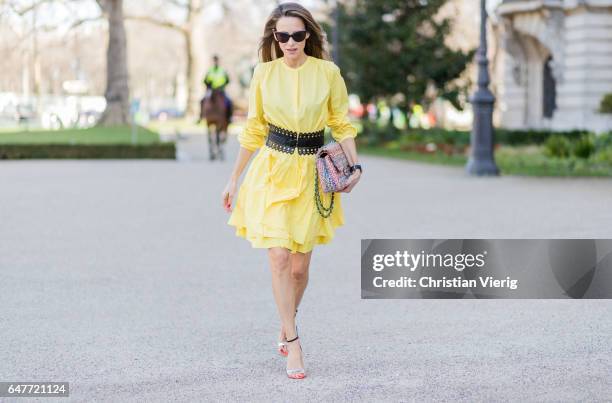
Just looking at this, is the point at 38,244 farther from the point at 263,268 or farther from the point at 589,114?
the point at 589,114

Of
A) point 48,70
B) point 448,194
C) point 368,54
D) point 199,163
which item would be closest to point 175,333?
point 448,194

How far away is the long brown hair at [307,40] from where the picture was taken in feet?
18.9

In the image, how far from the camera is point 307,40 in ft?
19.3

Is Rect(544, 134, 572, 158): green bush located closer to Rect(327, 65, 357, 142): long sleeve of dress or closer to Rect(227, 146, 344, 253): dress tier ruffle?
Rect(327, 65, 357, 142): long sleeve of dress

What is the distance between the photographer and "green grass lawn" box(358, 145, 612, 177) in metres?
21.0

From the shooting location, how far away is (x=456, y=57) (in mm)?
34188

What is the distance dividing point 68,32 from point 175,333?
39.4 metres

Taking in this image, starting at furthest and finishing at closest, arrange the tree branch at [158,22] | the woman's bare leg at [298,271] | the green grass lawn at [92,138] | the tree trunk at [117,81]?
1. the tree branch at [158,22]
2. the tree trunk at [117,81]
3. the green grass lawn at [92,138]
4. the woman's bare leg at [298,271]

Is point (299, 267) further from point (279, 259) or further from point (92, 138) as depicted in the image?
point (92, 138)

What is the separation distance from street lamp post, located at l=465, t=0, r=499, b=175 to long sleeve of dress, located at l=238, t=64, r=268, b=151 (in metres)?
15.2

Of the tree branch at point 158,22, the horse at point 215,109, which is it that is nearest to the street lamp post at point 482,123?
the horse at point 215,109

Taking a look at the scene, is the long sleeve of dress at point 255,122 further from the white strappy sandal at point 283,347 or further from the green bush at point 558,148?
the green bush at point 558,148

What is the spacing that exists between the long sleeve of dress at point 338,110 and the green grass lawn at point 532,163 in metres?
15.2

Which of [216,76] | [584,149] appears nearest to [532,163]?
A: [584,149]
